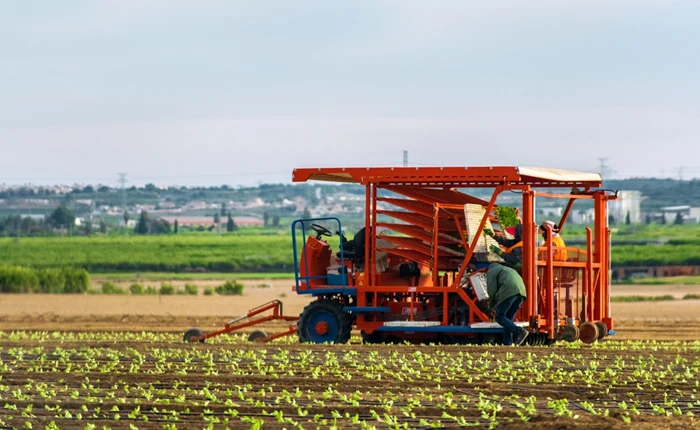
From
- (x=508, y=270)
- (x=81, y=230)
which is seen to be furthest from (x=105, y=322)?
(x=81, y=230)

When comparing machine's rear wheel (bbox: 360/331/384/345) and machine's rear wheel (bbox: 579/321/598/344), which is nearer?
machine's rear wheel (bbox: 579/321/598/344)

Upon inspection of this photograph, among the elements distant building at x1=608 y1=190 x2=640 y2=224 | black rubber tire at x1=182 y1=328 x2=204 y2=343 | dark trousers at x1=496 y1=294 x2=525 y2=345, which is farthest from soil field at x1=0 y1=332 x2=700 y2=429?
distant building at x1=608 y1=190 x2=640 y2=224

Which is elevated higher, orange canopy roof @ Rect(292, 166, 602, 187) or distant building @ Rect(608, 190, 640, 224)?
distant building @ Rect(608, 190, 640, 224)

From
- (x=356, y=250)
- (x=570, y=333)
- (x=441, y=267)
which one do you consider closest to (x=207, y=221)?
(x=356, y=250)

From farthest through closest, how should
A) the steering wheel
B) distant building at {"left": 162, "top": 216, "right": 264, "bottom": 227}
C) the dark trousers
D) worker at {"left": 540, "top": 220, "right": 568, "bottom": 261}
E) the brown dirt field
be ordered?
distant building at {"left": 162, "top": 216, "right": 264, "bottom": 227} → the brown dirt field → the steering wheel → worker at {"left": 540, "top": 220, "right": 568, "bottom": 261} → the dark trousers

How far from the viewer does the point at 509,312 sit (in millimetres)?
20719

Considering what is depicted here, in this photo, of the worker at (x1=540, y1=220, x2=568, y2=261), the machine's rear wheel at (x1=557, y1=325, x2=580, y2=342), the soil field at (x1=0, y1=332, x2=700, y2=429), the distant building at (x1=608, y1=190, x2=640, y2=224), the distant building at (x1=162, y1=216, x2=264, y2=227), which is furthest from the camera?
the distant building at (x1=162, y1=216, x2=264, y2=227)

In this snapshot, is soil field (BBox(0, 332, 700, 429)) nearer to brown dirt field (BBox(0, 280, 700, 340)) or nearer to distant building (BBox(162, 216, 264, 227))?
brown dirt field (BBox(0, 280, 700, 340))

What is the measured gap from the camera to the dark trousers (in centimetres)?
2050

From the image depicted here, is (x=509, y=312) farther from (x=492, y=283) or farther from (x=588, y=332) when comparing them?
(x=588, y=332)

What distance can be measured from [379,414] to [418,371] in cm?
371

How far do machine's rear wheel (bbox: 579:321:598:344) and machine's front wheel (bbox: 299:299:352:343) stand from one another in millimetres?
3779

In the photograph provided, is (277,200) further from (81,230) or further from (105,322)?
(105,322)

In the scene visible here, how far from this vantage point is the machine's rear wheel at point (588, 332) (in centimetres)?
2142
